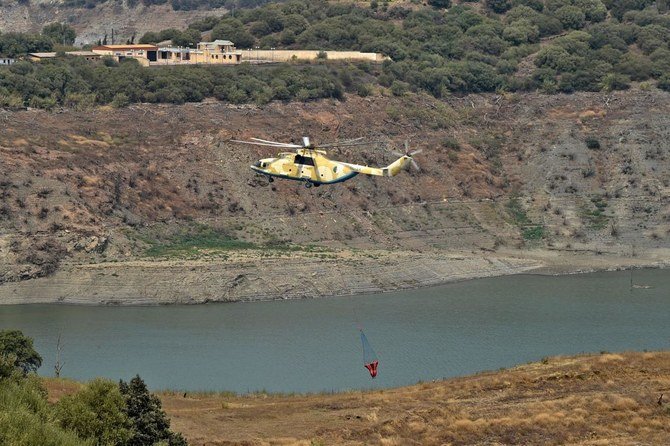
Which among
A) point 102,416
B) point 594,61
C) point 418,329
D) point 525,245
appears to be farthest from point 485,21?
point 102,416

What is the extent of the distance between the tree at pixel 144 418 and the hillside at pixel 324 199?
5005 centimetres

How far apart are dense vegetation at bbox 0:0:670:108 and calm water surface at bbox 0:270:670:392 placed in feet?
105

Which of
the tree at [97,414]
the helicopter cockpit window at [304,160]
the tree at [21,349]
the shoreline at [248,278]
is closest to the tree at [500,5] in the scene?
the shoreline at [248,278]

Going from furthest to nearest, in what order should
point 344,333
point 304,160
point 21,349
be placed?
point 344,333
point 304,160
point 21,349

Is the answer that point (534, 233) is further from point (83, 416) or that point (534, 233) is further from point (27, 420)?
point (27, 420)

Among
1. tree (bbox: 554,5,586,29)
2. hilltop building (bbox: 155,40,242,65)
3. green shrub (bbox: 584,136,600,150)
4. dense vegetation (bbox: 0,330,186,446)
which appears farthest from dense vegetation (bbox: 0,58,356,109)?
dense vegetation (bbox: 0,330,186,446)

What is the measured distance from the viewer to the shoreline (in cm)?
9056

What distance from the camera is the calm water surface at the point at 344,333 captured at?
2746 inches

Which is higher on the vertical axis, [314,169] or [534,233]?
[534,233]

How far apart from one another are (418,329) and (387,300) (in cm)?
1135

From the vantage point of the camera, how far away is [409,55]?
143625mm

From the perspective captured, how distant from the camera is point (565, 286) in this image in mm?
99125

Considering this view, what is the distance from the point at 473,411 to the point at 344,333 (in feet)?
107

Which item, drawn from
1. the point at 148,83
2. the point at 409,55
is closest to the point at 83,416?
the point at 148,83
